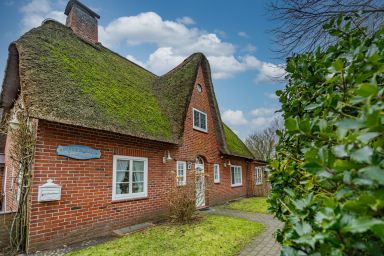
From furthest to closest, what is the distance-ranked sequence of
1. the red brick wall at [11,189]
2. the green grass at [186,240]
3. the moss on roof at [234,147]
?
the moss on roof at [234,147] < the red brick wall at [11,189] < the green grass at [186,240]

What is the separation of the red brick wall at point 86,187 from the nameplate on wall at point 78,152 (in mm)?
119

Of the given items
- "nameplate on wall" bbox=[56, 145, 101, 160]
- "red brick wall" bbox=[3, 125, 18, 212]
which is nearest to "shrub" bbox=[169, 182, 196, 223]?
"nameplate on wall" bbox=[56, 145, 101, 160]

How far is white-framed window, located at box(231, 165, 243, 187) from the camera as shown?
15.8 meters

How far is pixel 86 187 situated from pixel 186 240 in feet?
10.6

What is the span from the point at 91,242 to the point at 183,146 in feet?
18.2

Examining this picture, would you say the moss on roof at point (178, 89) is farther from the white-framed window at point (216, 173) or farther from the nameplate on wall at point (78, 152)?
the white-framed window at point (216, 173)

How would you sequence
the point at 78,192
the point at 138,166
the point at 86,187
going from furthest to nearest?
1. the point at 138,166
2. the point at 86,187
3. the point at 78,192

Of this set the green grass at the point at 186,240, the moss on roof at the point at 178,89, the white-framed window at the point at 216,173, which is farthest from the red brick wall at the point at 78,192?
the white-framed window at the point at 216,173

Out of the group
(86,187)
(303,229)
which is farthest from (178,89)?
(303,229)

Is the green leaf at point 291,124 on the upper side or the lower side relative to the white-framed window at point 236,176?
upper

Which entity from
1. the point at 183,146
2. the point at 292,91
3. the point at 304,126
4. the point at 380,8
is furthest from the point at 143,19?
the point at 304,126

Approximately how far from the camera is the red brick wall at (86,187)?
569 cm

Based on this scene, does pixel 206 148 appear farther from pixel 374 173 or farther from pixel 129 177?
pixel 374 173

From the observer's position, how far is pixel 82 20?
11.4 meters
